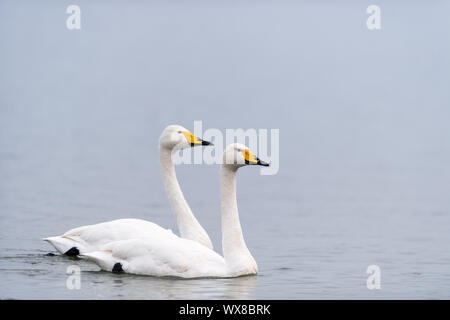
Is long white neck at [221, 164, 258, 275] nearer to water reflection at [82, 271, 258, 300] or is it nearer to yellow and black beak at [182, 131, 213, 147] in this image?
water reflection at [82, 271, 258, 300]

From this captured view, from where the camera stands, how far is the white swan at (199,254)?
15.9m

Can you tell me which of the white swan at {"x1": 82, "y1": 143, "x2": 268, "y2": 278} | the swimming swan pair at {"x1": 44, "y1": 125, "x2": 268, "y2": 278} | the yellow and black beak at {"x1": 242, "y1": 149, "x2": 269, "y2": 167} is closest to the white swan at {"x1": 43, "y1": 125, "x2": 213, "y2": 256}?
the swimming swan pair at {"x1": 44, "y1": 125, "x2": 268, "y2": 278}

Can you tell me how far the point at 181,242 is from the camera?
16.2 m

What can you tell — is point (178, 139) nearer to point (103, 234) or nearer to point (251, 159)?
point (103, 234)

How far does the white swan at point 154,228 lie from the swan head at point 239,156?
4.65 feet

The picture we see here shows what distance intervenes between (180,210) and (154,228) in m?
1.15

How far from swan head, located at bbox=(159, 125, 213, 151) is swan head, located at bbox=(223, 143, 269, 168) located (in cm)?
181

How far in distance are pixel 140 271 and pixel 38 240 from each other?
11.4ft

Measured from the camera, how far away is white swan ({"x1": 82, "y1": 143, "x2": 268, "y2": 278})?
1587 centimetres

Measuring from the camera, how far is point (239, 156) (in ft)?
51.8

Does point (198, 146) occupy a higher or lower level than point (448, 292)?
higher

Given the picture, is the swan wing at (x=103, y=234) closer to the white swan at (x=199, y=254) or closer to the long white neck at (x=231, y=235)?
the white swan at (x=199, y=254)

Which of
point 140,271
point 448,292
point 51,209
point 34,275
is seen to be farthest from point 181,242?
point 51,209

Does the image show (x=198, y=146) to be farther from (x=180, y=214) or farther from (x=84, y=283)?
(x=84, y=283)
